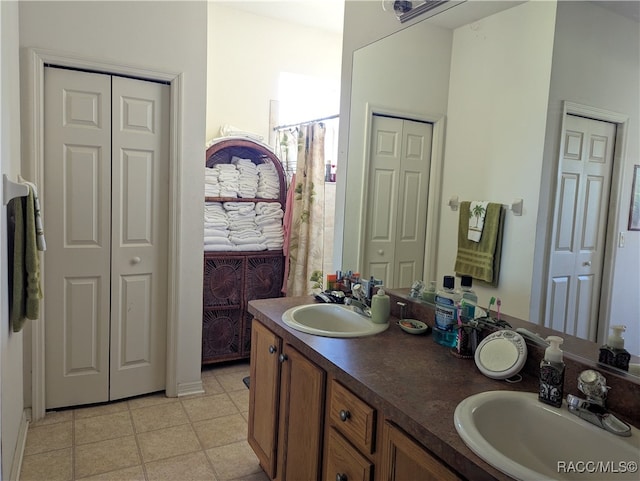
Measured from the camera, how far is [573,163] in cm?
137

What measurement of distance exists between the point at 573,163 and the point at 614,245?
272mm

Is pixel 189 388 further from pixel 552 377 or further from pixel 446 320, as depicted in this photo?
pixel 552 377

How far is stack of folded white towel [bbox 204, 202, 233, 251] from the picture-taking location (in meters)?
3.31

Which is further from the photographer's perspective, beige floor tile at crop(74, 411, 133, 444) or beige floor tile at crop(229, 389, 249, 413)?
beige floor tile at crop(229, 389, 249, 413)

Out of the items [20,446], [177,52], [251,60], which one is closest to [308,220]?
[177,52]

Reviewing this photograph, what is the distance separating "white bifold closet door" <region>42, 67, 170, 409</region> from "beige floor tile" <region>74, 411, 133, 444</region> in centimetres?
19

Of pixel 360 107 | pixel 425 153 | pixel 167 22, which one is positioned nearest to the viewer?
pixel 425 153

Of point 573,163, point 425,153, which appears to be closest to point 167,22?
point 425,153

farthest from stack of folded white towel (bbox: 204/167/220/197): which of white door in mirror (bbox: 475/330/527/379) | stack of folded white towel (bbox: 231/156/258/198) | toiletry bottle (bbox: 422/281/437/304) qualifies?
white door in mirror (bbox: 475/330/527/379)

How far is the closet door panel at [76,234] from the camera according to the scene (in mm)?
2523

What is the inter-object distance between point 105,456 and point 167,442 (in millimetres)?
302

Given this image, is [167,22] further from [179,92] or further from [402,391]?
[402,391]

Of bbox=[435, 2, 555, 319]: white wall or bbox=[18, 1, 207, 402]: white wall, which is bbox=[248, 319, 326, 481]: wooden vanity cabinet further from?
bbox=[18, 1, 207, 402]: white wall

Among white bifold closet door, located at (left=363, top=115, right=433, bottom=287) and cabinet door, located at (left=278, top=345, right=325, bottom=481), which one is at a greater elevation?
white bifold closet door, located at (left=363, top=115, right=433, bottom=287)
